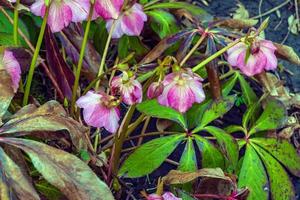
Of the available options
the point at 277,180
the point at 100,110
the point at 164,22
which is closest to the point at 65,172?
the point at 100,110

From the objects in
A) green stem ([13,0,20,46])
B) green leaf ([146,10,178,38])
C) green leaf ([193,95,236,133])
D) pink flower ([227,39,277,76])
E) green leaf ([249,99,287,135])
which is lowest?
green leaf ([249,99,287,135])

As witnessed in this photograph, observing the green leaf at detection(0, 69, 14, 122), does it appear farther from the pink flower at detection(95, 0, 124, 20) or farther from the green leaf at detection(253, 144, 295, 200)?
the green leaf at detection(253, 144, 295, 200)

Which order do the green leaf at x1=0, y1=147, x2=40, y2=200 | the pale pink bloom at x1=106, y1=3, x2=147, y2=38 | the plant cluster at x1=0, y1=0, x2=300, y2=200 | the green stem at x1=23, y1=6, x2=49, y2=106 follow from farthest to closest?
the pale pink bloom at x1=106, y1=3, x2=147, y2=38
the green stem at x1=23, y1=6, x2=49, y2=106
the plant cluster at x1=0, y1=0, x2=300, y2=200
the green leaf at x1=0, y1=147, x2=40, y2=200

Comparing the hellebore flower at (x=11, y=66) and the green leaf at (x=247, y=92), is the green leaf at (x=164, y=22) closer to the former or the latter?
the green leaf at (x=247, y=92)

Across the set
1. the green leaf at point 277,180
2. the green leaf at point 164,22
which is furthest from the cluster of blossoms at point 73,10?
the green leaf at point 277,180

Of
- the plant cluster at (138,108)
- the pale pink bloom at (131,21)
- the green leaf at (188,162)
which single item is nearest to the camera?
the plant cluster at (138,108)

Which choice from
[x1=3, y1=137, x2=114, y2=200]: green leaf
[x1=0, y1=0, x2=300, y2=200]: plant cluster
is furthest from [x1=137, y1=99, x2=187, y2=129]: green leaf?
[x1=3, y1=137, x2=114, y2=200]: green leaf

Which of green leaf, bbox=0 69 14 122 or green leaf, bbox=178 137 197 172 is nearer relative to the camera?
green leaf, bbox=0 69 14 122

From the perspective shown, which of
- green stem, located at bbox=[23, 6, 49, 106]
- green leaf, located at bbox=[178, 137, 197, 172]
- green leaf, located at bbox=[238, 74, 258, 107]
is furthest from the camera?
green leaf, located at bbox=[238, 74, 258, 107]
